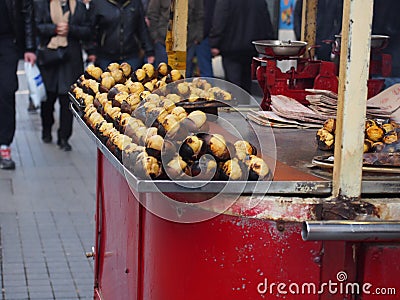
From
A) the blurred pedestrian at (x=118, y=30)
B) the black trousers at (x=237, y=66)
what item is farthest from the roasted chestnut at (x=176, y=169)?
the black trousers at (x=237, y=66)

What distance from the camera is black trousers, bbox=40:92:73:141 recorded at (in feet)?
29.6

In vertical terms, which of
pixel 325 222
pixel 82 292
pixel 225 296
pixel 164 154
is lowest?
pixel 82 292

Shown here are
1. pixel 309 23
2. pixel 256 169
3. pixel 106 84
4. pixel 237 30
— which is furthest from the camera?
pixel 237 30

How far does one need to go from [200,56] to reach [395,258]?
8.32 meters

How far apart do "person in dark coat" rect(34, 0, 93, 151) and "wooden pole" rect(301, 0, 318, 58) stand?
4.40 metres

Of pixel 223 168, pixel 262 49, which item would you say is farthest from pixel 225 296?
pixel 262 49

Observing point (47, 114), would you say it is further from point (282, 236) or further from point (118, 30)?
point (282, 236)

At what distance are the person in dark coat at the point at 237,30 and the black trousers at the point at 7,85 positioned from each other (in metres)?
2.84

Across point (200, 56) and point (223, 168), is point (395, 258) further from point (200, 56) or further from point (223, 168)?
point (200, 56)

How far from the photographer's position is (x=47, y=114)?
938cm

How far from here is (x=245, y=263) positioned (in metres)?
2.52

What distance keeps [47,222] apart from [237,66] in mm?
4252

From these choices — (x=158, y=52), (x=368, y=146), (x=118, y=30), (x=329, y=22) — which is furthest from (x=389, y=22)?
(x=368, y=146)

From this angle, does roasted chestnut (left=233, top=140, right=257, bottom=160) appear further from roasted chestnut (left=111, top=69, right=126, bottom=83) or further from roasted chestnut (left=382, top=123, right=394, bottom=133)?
roasted chestnut (left=111, top=69, right=126, bottom=83)
